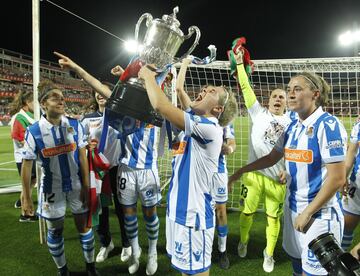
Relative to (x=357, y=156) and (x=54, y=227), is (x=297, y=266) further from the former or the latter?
(x=54, y=227)

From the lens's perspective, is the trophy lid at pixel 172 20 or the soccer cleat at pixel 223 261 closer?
the trophy lid at pixel 172 20

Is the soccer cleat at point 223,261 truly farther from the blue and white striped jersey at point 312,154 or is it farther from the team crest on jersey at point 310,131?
the team crest on jersey at point 310,131

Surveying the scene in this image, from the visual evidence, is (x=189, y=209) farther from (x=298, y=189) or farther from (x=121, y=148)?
(x=121, y=148)

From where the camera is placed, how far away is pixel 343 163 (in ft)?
5.79

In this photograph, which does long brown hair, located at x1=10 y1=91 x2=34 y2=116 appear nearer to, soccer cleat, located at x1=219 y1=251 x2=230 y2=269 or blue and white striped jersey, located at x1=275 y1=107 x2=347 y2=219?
soccer cleat, located at x1=219 y1=251 x2=230 y2=269

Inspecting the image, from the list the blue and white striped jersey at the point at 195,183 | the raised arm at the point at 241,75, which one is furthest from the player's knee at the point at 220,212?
the blue and white striped jersey at the point at 195,183

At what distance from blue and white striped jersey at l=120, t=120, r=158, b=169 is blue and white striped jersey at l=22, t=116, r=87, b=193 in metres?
0.49

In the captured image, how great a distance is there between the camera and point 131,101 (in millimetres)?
1817

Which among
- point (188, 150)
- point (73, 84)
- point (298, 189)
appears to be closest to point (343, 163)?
point (298, 189)

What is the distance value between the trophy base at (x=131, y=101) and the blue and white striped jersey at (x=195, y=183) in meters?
0.34

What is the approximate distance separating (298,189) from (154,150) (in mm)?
1728

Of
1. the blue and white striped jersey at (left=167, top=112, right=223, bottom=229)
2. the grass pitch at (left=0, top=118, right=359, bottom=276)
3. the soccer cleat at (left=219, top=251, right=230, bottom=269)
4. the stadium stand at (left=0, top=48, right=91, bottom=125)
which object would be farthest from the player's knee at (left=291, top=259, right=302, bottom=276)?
the stadium stand at (left=0, top=48, right=91, bottom=125)

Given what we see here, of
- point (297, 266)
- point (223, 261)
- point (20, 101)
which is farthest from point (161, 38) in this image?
point (20, 101)

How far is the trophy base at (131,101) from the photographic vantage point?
5.94ft
